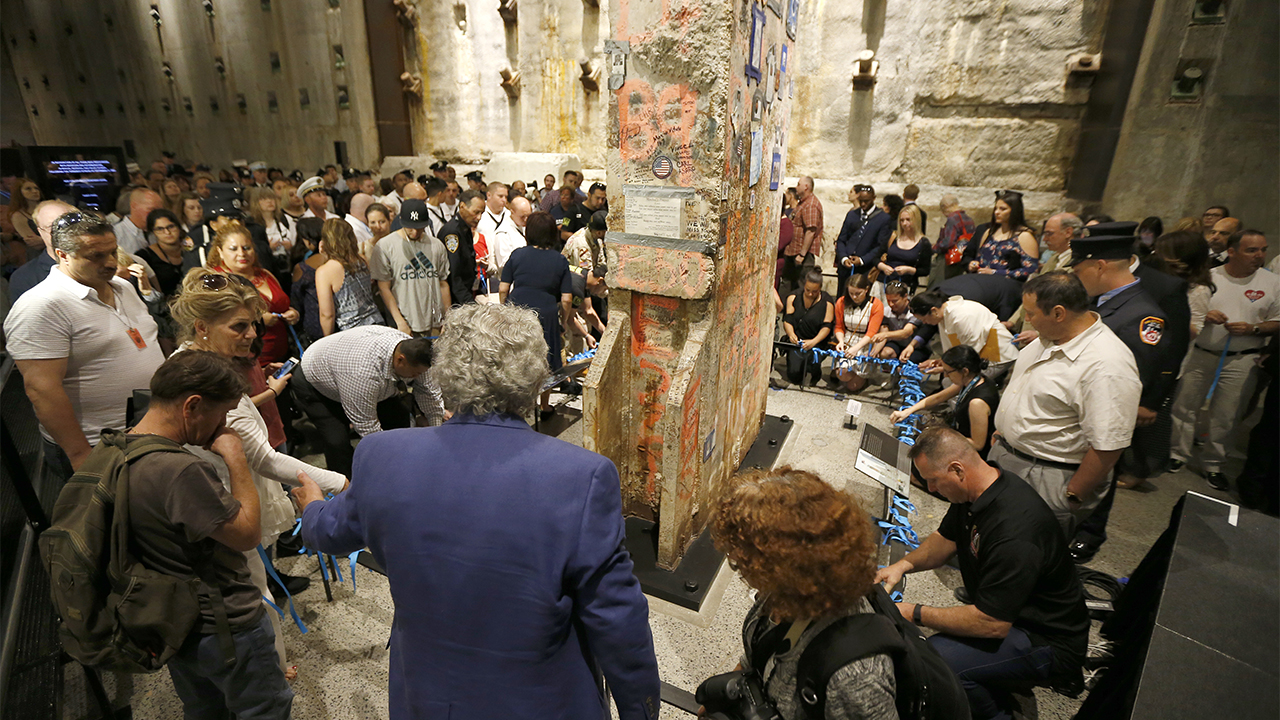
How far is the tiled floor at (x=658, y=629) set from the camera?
2605 mm

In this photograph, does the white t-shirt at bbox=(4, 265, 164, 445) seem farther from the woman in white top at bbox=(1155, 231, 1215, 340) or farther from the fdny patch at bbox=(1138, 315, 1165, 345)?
the woman in white top at bbox=(1155, 231, 1215, 340)

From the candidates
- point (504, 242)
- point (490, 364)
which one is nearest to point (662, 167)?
point (490, 364)

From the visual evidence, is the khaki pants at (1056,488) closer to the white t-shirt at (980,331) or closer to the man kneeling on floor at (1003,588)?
the man kneeling on floor at (1003,588)

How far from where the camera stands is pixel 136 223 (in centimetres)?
519

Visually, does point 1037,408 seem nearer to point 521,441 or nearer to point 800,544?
point 800,544

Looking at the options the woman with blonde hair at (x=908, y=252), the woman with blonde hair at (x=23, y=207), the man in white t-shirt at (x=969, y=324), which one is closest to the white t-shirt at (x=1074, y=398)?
the man in white t-shirt at (x=969, y=324)

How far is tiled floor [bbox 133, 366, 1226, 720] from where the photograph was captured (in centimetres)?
261

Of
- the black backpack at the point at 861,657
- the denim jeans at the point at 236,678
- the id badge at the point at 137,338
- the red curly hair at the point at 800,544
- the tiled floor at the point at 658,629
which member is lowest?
the tiled floor at the point at 658,629

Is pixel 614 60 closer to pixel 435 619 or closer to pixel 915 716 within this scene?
pixel 435 619

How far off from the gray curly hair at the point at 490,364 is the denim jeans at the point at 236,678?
1.18 m

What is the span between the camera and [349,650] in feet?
9.39

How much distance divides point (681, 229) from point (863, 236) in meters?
5.03

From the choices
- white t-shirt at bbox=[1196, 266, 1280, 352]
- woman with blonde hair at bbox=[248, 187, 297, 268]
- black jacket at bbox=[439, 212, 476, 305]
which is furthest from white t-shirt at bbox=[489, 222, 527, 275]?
white t-shirt at bbox=[1196, 266, 1280, 352]

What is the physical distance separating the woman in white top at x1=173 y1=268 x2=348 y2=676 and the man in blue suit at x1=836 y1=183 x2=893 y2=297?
6.05 m
